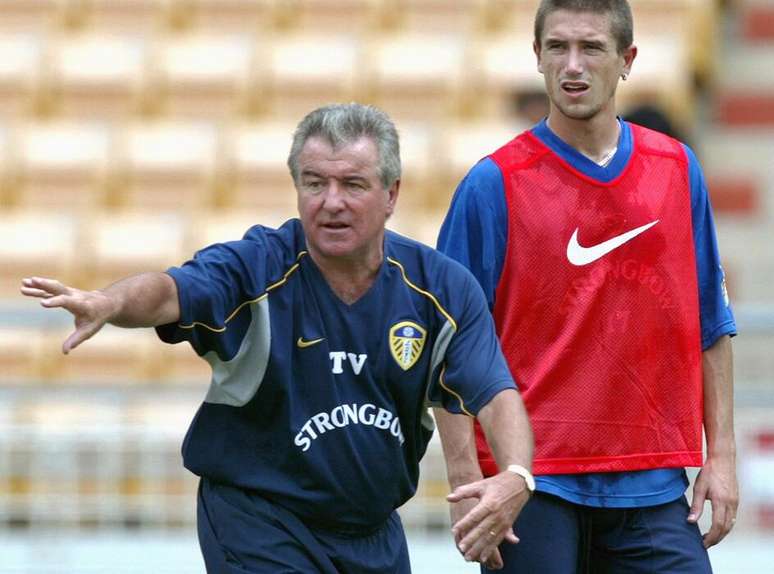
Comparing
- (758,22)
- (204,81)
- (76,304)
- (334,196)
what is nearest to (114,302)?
(76,304)

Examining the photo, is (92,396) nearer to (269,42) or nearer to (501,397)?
(269,42)

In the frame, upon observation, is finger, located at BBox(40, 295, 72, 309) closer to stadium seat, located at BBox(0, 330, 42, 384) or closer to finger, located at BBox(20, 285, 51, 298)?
finger, located at BBox(20, 285, 51, 298)

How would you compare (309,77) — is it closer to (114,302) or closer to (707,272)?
(707,272)

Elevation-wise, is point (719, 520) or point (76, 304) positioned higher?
point (76, 304)

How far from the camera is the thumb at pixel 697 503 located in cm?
441

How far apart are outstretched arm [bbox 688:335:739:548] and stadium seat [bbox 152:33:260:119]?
6.56m

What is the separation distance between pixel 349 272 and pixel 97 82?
7050 mm

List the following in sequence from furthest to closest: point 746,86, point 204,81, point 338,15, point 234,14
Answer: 1. point 234,14
2. point 338,15
3. point 746,86
4. point 204,81

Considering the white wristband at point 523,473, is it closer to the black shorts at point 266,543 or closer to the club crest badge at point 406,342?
the club crest badge at point 406,342

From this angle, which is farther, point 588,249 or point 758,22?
point 758,22

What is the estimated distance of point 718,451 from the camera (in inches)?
176

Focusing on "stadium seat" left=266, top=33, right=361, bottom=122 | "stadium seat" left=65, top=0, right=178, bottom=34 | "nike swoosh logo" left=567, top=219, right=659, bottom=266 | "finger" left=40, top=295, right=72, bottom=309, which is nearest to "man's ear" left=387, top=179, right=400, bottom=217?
"nike swoosh logo" left=567, top=219, right=659, bottom=266

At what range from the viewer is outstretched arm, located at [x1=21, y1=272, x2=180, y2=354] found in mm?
3516

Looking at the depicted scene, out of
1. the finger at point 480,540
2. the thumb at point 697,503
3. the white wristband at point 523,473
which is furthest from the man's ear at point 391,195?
the thumb at point 697,503
